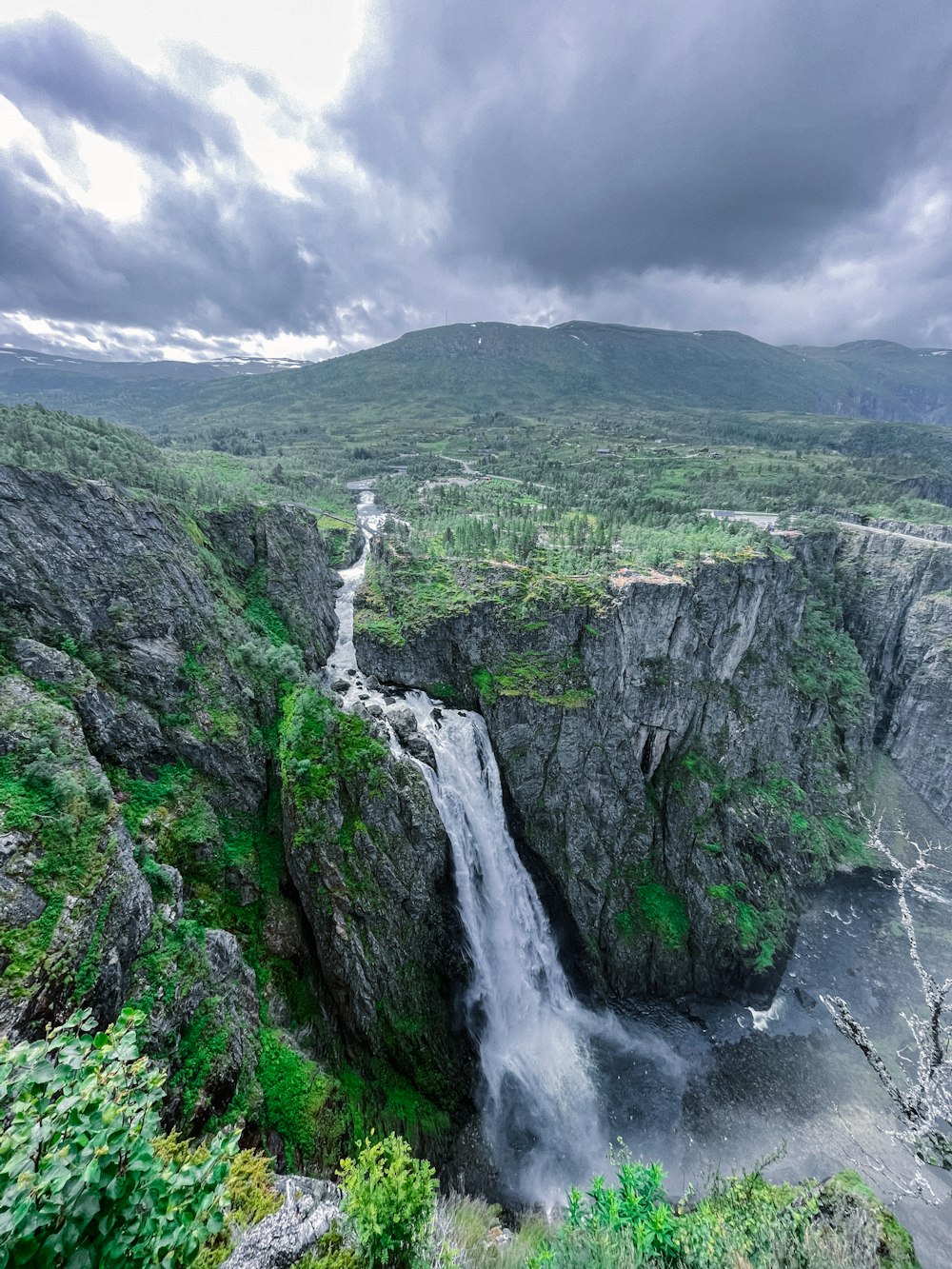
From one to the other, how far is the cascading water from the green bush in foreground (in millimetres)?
21708

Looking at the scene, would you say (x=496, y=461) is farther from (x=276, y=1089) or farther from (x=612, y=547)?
(x=276, y=1089)

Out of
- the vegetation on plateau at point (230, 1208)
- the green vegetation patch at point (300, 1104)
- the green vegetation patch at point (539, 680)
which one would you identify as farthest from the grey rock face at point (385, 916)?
the green vegetation patch at point (539, 680)

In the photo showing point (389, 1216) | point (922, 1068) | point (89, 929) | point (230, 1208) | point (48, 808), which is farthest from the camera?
point (922, 1068)

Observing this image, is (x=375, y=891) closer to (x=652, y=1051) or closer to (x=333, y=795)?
(x=333, y=795)

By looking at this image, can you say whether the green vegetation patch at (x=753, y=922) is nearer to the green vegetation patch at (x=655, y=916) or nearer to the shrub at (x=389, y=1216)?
the green vegetation patch at (x=655, y=916)

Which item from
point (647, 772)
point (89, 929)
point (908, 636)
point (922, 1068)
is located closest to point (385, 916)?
point (89, 929)

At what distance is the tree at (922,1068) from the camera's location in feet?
80.2

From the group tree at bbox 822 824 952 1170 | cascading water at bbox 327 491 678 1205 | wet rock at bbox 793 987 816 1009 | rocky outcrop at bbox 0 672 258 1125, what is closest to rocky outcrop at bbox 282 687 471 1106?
cascading water at bbox 327 491 678 1205

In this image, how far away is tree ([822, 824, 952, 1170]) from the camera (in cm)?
2445

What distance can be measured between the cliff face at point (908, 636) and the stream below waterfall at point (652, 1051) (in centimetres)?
1638

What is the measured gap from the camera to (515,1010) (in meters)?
28.2

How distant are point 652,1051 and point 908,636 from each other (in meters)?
46.3

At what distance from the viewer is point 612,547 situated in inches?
1740

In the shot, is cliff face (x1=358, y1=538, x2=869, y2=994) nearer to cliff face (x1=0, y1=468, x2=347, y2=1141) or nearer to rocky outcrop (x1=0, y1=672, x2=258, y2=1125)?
cliff face (x1=0, y1=468, x2=347, y2=1141)
